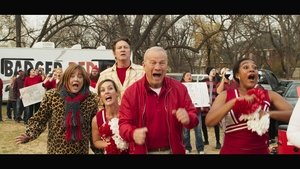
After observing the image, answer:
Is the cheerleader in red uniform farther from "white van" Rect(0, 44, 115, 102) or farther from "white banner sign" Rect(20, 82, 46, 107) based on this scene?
"white van" Rect(0, 44, 115, 102)

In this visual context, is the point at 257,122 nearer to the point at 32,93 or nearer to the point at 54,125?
the point at 54,125

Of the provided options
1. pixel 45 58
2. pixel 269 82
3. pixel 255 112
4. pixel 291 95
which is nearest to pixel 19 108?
pixel 45 58

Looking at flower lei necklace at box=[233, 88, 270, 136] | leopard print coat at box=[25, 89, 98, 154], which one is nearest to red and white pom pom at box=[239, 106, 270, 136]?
flower lei necklace at box=[233, 88, 270, 136]

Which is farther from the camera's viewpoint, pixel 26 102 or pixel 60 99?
pixel 26 102

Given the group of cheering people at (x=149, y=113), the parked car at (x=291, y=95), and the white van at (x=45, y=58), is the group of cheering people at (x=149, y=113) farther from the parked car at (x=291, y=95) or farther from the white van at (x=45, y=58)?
the white van at (x=45, y=58)

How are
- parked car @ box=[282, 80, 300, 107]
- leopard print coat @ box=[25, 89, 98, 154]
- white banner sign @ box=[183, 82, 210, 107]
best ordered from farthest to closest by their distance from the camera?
parked car @ box=[282, 80, 300, 107]
white banner sign @ box=[183, 82, 210, 107]
leopard print coat @ box=[25, 89, 98, 154]

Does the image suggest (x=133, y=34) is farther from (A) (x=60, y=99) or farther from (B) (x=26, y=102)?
(A) (x=60, y=99)

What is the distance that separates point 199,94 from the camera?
1217 cm

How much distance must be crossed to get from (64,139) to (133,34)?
2514 centimetres

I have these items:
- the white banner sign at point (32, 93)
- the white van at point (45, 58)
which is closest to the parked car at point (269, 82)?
the white van at point (45, 58)

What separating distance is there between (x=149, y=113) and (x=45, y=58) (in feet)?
64.7

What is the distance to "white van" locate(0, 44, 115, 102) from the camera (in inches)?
904
